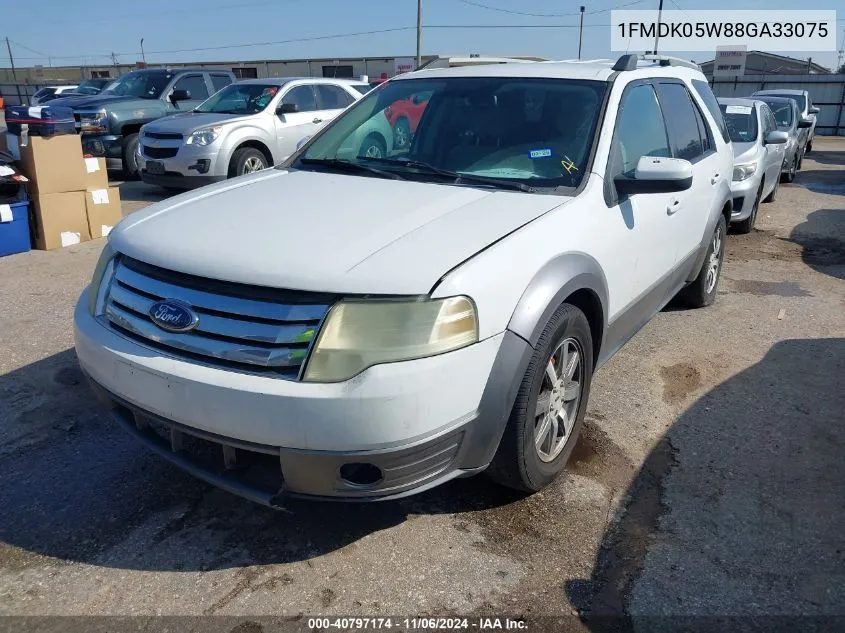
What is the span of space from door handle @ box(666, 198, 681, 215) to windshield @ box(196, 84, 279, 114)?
24.2 feet

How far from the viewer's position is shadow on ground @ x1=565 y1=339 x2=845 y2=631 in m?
2.43

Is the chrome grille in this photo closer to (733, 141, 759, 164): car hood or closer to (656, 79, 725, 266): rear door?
(656, 79, 725, 266): rear door

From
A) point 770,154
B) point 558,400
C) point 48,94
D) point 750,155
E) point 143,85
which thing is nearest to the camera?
point 558,400

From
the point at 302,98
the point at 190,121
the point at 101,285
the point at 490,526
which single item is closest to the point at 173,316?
the point at 101,285

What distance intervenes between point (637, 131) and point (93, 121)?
9.68m

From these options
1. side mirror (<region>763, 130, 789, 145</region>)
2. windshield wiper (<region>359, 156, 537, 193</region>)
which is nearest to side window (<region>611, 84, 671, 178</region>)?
windshield wiper (<region>359, 156, 537, 193</region>)

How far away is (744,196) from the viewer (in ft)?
25.5

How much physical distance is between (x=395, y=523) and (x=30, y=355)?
2.91 meters

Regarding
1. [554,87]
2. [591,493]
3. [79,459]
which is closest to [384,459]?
[591,493]

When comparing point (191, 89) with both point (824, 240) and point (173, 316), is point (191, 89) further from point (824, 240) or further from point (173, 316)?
point (173, 316)

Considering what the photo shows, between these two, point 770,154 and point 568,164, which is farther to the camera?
point 770,154

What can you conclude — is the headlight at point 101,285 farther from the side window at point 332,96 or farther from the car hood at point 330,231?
the side window at point 332,96

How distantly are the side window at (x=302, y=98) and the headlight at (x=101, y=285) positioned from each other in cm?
799

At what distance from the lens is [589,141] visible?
10.8ft
